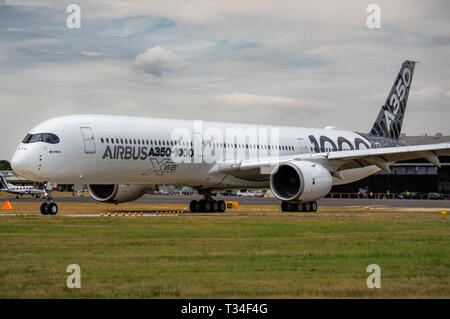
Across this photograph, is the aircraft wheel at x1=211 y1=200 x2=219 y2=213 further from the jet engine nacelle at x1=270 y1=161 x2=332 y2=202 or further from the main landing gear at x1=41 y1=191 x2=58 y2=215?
the main landing gear at x1=41 y1=191 x2=58 y2=215

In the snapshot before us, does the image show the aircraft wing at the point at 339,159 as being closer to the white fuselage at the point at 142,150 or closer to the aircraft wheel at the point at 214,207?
the white fuselage at the point at 142,150

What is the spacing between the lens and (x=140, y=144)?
105 feet

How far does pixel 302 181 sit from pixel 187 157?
5482 mm

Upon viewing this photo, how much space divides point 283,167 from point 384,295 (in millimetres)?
23699

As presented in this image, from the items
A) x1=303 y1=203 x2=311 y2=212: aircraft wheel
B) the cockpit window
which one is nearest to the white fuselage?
the cockpit window

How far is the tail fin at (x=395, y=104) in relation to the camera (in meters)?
46.2

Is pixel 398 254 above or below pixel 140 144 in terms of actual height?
below

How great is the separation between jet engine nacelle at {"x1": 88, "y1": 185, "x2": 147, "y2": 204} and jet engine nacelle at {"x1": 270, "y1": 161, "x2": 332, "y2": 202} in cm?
716

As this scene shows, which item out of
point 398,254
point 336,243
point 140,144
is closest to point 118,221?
→ point 140,144

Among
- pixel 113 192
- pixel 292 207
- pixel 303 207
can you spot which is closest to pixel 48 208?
pixel 113 192

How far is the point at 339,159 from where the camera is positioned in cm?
3541

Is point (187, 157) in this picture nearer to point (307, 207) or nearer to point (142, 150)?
point (142, 150)

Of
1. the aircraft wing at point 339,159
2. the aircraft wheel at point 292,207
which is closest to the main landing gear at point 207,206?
the aircraft wing at point 339,159
